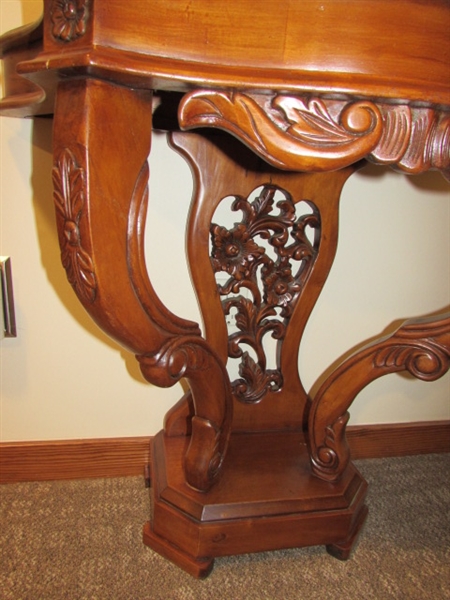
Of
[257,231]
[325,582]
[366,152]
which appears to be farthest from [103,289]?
[325,582]

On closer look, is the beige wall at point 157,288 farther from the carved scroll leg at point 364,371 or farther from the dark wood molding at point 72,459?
the carved scroll leg at point 364,371

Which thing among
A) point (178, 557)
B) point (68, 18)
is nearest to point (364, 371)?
point (178, 557)

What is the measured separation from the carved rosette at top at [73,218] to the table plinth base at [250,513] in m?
0.37

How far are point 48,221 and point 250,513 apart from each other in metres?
0.56

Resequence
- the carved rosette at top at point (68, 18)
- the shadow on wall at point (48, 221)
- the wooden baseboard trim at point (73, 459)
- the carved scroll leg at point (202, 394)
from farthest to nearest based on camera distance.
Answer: the wooden baseboard trim at point (73, 459) → the shadow on wall at point (48, 221) → the carved scroll leg at point (202, 394) → the carved rosette at top at point (68, 18)

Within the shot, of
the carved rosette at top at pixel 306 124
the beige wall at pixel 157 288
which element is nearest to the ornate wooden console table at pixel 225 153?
the carved rosette at top at pixel 306 124

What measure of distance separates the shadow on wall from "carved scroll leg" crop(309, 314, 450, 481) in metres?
0.40

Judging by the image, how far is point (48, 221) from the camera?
80cm

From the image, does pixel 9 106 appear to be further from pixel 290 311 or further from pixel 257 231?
pixel 290 311

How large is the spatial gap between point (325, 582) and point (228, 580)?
142 millimetres

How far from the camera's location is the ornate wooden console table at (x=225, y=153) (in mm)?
391

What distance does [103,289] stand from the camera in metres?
0.46

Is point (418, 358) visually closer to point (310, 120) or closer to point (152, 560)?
point (310, 120)

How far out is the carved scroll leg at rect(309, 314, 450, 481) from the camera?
0.62m
